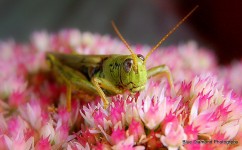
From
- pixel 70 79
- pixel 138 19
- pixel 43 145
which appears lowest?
pixel 43 145

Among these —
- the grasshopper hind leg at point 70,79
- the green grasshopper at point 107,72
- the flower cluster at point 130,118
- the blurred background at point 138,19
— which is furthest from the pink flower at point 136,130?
the blurred background at point 138,19

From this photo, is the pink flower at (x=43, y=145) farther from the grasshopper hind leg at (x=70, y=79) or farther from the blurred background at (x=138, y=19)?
the blurred background at (x=138, y=19)

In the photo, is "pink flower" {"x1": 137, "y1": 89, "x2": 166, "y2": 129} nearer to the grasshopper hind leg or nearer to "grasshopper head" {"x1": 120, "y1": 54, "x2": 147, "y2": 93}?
"grasshopper head" {"x1": 120, "y1": 54, "x2": 147, "y2": 93}

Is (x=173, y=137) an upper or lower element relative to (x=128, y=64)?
lower

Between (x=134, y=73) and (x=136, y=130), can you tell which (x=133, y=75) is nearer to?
(x=134, y=73)

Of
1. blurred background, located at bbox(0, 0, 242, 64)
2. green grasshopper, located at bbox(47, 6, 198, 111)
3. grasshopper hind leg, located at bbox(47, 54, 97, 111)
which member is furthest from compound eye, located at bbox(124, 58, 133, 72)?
blurred background, located at bbox(0, 0, 242, 64)

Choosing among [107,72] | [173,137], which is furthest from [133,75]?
[173,137]

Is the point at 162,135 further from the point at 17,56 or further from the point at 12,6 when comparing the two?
the point at 12,6

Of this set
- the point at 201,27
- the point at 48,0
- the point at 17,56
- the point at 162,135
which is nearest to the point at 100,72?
the point at 162,135
